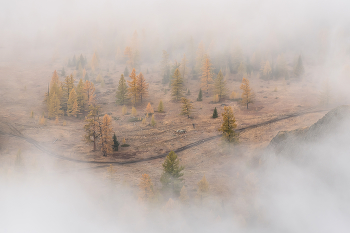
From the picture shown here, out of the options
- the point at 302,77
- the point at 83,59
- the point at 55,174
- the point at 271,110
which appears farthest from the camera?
the point at 83,59

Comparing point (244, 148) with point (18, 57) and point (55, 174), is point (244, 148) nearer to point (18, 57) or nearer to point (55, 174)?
point (55, 174)

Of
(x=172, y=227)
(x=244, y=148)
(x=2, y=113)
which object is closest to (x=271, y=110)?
(x=244, y=148)

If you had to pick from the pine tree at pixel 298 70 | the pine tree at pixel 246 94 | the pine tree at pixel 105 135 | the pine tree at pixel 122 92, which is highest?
the pine tree at pixel 298 70

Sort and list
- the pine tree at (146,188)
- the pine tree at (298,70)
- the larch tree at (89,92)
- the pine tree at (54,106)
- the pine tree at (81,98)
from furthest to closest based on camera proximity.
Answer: the pine tree at (298,70) → the larch tree at (89,92) → the pine tree at (81,98) → the pine tree at (54,106) → the pine tree at (146,188)

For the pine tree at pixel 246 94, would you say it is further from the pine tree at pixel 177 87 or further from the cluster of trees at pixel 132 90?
the cluster of trees at pixel 132 90

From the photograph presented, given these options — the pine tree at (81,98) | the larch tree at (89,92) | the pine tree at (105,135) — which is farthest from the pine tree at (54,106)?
the pine tree at (105,135)

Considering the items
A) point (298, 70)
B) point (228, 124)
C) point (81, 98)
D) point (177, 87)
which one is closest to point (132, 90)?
point (177, 87)

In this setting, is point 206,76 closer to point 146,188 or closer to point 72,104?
point 72,104
